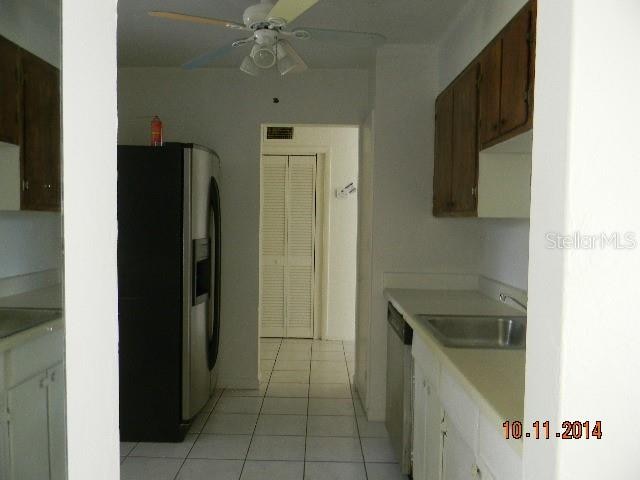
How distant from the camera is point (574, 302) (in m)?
0.81

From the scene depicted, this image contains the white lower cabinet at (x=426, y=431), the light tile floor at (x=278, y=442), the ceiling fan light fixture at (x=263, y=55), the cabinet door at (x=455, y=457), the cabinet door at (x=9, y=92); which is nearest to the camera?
the cabinet door at (x=9, y=92)

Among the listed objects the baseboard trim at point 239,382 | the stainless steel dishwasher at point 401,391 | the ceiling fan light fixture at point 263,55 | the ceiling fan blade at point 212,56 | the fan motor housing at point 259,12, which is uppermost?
the fan motor housing at point 259,12

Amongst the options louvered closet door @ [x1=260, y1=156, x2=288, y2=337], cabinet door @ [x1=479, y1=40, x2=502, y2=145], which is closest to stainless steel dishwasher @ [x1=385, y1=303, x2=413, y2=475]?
cabinet door @ [x1=479, y1=40, x2=502, y2=145]

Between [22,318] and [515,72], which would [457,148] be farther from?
[22,318]

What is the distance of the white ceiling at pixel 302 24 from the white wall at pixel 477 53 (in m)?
0.10

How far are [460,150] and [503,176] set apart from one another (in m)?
0.37

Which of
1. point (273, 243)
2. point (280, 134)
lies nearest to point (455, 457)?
point (273, 243)

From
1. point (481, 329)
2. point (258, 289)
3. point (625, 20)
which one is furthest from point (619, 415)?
point (258, 289)

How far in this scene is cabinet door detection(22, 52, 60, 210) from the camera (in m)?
0.68

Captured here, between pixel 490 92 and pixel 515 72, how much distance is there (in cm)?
32

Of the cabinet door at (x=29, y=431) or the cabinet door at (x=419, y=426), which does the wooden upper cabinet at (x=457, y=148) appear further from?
the cabinet door at (x=29, y=431)

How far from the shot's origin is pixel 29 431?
708mm

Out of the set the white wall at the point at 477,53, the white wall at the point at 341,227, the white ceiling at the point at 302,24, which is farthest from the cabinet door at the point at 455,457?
the white wall at the point at 341,227

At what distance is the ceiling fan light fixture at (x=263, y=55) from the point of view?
2.32 m
